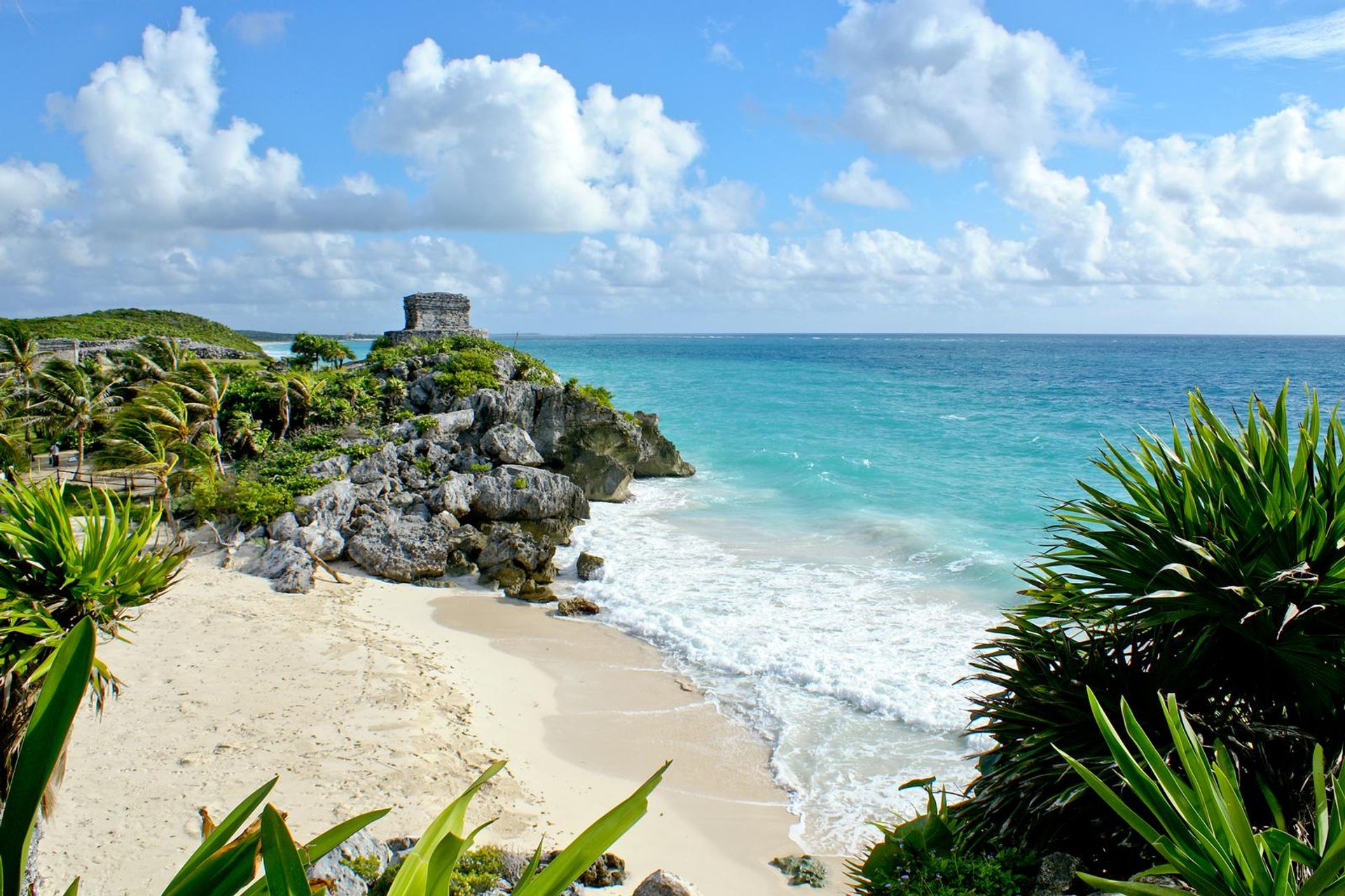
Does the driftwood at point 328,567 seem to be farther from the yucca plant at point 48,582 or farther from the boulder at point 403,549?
the yucca plant at point 48,582

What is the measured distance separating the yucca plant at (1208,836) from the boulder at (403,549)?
46.5ft

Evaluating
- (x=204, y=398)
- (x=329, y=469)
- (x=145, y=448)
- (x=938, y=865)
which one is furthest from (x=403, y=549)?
(x=938, y=865)

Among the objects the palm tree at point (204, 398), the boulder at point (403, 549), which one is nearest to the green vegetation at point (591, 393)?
the boulder at point (403, 549)

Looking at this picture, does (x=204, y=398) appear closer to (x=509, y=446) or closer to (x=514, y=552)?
(x=509, y=446)

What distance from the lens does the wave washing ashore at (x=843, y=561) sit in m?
9.84

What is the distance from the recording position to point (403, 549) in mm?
16000

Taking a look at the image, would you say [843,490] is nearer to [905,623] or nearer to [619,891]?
[905,623]

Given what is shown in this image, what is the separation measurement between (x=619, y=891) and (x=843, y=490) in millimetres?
18784

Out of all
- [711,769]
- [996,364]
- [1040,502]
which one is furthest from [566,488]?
[996,364]

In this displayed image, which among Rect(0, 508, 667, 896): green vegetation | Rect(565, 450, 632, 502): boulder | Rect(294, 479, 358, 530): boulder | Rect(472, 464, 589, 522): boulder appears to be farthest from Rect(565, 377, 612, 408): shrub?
Rect(0, 508, 667, 896): green vegetation

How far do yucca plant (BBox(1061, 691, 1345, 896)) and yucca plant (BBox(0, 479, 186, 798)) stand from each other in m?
5.77

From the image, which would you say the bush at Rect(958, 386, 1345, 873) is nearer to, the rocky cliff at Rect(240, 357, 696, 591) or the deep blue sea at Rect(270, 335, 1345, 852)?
the deep blue sea at Rect(270, 335, 1345, 852)

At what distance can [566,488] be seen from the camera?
19.1 metres

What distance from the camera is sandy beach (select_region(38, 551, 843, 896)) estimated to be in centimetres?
739
